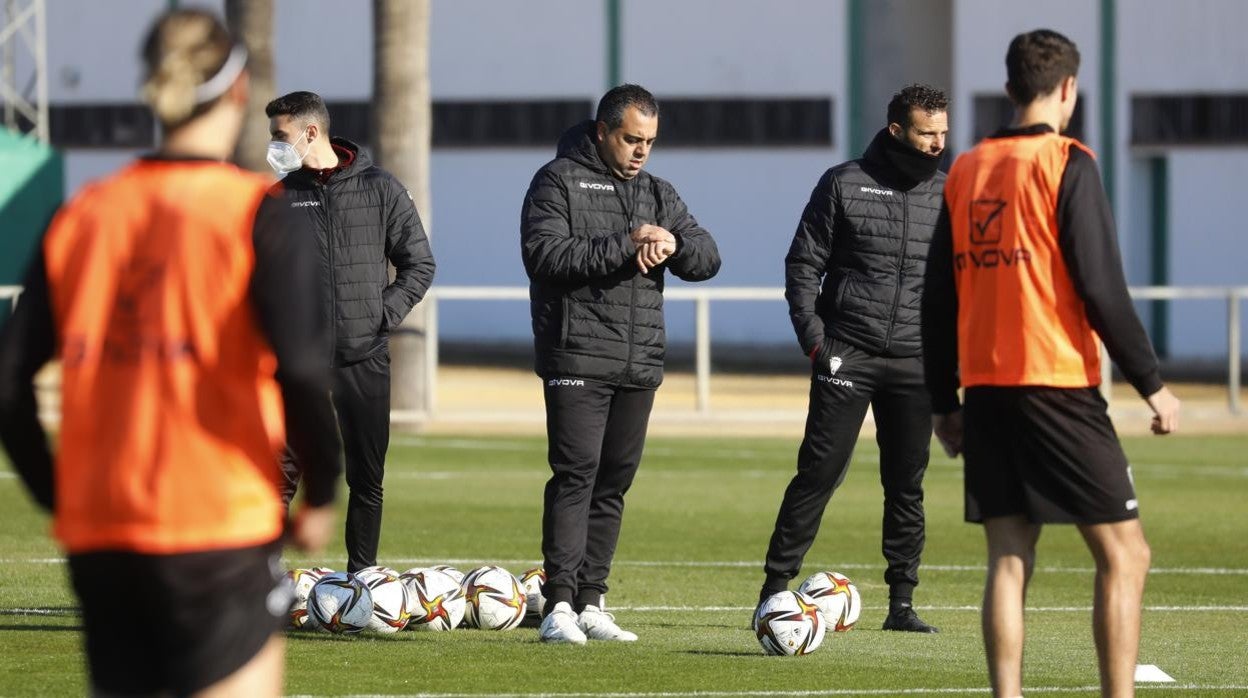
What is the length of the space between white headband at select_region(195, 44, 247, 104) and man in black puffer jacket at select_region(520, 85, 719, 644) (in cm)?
452

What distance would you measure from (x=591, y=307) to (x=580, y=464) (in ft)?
2.11

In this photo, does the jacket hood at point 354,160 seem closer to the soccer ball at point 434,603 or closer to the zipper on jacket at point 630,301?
the zipper on jacket at point 630,301

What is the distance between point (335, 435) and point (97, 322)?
0.51 m

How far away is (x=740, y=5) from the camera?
35469 mm

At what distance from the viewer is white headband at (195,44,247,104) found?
414cm

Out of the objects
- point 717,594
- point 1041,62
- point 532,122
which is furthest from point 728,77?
point 1041,62

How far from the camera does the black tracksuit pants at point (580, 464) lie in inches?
348

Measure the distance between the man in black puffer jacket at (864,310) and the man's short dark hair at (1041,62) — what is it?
281cm

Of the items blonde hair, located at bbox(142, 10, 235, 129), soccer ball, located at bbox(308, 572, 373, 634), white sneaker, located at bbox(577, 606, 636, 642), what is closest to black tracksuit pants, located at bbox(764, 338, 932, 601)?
white sneaker, located at bbox(577, 606, 636, 642)

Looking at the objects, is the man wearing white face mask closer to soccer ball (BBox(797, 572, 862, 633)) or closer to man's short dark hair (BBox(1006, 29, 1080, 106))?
soccer ball (BBox(797, 572, 862, 633))

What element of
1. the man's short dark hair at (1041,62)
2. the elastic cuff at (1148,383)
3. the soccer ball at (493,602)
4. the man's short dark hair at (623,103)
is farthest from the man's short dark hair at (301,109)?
the elastic cuff at (1148,383)

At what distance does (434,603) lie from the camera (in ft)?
30.3

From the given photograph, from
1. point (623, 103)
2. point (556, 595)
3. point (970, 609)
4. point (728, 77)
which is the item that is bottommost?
point (970, 609)

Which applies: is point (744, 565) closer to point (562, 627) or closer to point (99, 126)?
point (562, 627)
